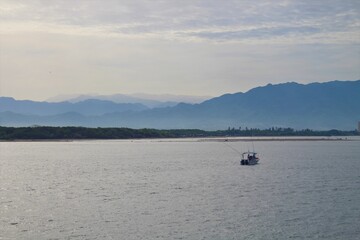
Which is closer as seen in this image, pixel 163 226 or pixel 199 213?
pixel 163 226

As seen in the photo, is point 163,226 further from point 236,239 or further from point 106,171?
point 106,171

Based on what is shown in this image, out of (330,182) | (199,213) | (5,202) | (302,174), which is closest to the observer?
(199,213)

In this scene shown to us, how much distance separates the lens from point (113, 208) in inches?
1928

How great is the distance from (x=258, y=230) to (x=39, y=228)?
51.9 ft

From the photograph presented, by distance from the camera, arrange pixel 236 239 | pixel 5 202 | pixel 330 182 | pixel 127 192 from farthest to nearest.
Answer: pixel 330 182, pixel 127 192, pixel 5 202, pixel 236 239

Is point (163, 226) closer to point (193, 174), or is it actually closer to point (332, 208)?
point (332, 208)

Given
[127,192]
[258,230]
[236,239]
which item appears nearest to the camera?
[236,239]

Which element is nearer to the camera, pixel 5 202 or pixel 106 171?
pixel 5 202

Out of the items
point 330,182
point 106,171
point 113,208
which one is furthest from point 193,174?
point 113,208

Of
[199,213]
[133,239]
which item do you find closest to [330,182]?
[199,213]

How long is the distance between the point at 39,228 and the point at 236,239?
1442cm

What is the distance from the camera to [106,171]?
87.2 metres

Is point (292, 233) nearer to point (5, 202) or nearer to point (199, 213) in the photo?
point (199, 213)

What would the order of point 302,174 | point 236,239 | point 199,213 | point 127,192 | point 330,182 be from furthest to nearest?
1. point 302,174
2. point 330,182
3. point 127,192
4. point 199,213
5. point 236,239
